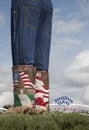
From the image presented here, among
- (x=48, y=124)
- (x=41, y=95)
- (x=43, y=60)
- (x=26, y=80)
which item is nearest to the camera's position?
(x=48, y=124)

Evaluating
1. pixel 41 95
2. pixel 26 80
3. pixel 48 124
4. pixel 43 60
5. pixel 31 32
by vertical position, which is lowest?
pixel 41 95

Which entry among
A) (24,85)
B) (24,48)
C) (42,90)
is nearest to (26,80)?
(24,85)

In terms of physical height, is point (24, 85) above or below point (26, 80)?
below

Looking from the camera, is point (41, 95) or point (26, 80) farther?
point (41, 95)

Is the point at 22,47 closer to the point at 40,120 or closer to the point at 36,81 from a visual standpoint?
the point at 36,81

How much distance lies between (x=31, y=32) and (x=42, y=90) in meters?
6.20

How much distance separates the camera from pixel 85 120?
19.7 m

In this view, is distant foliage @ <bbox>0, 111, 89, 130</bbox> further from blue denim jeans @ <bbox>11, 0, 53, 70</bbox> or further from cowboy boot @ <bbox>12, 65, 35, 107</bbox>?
blue denim jeans @ <bbox>11, 0, 53, 70</bbox>

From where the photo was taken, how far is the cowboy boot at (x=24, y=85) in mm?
34812

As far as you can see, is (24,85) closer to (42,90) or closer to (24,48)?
(42,90)

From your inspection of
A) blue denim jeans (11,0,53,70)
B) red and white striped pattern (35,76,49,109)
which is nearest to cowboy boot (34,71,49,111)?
red and white striped pattern (35,76,49,109)

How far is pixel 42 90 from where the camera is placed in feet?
123

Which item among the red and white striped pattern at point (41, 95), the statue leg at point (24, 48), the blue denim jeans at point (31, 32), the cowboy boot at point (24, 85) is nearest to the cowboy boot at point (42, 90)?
the red and white striped pattern at point (41, 95)

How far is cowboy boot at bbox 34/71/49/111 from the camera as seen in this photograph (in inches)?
1462
